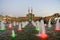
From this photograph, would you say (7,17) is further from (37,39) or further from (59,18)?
(37,39)

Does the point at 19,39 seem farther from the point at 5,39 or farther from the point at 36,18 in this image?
the point at 36,18

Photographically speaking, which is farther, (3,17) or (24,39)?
(3,17)

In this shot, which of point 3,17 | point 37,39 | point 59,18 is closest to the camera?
point 37,39

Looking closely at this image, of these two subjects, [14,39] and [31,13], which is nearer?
[14,39]

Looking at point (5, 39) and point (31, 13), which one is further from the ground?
point (31, 13)

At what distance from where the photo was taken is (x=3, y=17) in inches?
993

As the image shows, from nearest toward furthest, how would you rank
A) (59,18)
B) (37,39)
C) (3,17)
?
(37,39), (59,18), (3,17)

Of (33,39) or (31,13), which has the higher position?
(31,13)

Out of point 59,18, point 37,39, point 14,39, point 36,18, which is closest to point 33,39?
point 37,39

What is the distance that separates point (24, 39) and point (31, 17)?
18.7 m

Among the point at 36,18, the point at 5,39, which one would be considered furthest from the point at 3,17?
the point at 5,39

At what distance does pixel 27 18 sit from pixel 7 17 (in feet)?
9.13

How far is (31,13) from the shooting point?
2675 centimetres

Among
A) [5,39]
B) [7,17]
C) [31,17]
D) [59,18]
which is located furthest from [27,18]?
[5,39]
